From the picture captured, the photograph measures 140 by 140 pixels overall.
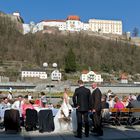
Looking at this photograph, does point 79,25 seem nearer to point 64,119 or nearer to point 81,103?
point 64,119

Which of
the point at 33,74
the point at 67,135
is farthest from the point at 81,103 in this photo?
the point at 33,74

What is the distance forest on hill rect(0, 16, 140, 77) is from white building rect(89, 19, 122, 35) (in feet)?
45.2

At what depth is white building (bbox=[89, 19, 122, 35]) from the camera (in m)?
160

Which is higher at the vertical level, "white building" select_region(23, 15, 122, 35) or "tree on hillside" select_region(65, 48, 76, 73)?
"white building" select_region(23, 15, 122, 35)

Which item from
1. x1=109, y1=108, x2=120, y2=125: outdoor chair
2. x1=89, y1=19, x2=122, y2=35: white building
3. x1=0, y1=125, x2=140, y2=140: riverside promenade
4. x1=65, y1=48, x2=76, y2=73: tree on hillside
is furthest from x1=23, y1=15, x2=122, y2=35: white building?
x1=0, y1=125, x2=140, y2=140: riverside promenade

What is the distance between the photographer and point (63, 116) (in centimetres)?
1102

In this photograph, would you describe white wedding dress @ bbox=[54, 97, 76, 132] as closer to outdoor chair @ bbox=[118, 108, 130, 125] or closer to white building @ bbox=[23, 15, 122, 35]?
outdoor chair @ bbox=[118, 108, 130, 125]

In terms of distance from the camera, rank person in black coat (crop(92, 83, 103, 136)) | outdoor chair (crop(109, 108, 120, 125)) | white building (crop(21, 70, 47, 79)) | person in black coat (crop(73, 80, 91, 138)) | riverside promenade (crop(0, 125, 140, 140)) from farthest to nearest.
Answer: white building (crop(21, 70, 47, 79))
outdoor chair (crop(109, 108, 120, 125))
person in black coat (crop(92, 83, 103, 136))
person in black coat (crop(73, 80, 91, 138))
riverside promenade (crop(0, 125, 140, 140))

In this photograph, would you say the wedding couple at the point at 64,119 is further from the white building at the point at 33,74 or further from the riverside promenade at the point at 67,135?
the white building at the point at 33,74

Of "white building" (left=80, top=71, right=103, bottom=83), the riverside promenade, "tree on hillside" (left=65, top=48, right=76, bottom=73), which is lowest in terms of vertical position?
the riverside promenade

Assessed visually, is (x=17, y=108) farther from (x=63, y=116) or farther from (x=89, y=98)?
(x=89, y=98)

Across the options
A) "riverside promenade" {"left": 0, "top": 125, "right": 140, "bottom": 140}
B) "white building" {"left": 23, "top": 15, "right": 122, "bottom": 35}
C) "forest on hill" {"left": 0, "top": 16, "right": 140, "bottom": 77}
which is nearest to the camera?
"riverside promenade" {"left": 0, "top": 125, "right": 140, "bottom": 140}

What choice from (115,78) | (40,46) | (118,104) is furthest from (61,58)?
(118,104)

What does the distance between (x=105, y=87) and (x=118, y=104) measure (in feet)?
212
